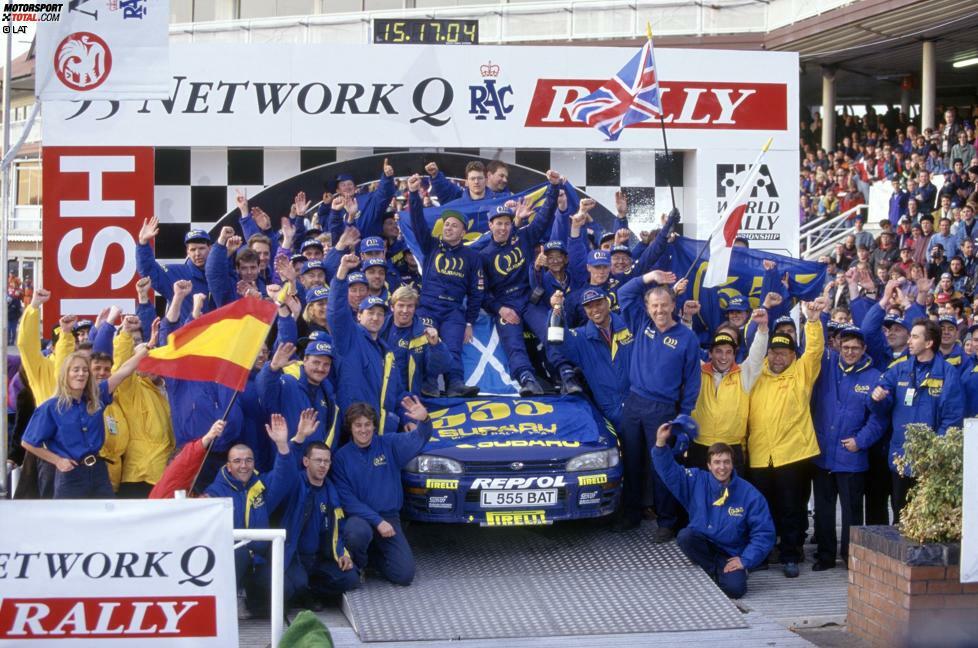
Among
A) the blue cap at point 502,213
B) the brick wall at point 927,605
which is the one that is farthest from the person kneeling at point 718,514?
the blue cap at point 502,213

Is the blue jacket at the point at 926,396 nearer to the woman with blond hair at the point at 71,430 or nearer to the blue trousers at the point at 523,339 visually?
the blue trousers at the point at 523,339

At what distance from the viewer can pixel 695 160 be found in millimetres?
10523

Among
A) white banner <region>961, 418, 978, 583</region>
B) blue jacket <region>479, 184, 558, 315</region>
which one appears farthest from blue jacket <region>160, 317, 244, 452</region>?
white banner <region>961, 418, 978, 583</region>

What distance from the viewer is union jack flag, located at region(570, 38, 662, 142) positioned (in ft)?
31.7

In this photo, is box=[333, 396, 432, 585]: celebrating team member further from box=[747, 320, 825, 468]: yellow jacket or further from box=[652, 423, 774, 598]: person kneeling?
box=[747, 320, 825, 468]: yellow jacket

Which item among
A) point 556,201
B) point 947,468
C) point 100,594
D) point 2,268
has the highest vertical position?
point 556,201

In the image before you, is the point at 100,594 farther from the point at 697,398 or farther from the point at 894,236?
the point at 894,236

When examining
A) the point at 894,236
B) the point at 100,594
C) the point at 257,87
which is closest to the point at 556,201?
the point at 257,87

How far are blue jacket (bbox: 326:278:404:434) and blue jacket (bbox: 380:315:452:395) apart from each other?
14 centimetres

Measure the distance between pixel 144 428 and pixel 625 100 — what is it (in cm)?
463

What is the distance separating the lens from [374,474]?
24.7ft

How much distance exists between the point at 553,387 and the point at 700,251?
1.73 m

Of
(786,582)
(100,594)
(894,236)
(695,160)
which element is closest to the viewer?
(100,594)

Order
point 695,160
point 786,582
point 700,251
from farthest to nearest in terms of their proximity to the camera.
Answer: point 695,160 < point 700,251 < point 786,582
